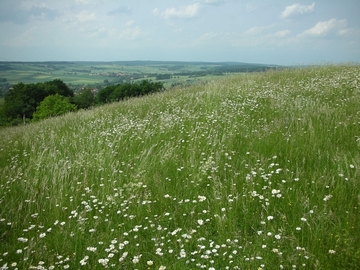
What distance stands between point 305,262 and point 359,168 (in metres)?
1.86

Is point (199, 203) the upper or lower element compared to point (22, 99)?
upper

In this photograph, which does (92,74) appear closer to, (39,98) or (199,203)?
(39,98)

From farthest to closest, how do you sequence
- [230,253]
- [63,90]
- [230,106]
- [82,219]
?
1. [63,90]
2. [230,106]
3. [82,219]
4. [230,253]

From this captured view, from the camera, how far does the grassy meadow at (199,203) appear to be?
112 inches

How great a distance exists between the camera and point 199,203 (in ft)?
12.2

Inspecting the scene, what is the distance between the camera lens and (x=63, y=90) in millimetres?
58406

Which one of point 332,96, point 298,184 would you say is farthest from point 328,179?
point 332,96

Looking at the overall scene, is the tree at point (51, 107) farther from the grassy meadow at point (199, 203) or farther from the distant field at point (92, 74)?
A: the grassy meadow at point (199, 203)

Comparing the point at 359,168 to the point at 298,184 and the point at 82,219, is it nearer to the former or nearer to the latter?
the point at 298,184

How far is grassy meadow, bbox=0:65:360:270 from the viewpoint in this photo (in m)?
2.84

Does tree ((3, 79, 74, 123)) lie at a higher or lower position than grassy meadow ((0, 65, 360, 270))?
lower

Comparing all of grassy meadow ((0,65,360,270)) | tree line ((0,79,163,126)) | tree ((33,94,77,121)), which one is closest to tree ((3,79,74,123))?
tree line ((0,79,163,126))

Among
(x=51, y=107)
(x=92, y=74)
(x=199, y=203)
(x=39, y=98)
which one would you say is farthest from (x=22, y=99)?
(x=199, y=203)

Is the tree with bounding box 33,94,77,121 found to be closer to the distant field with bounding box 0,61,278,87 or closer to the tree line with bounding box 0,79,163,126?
the tree line with bounding box 0,79,163,126
